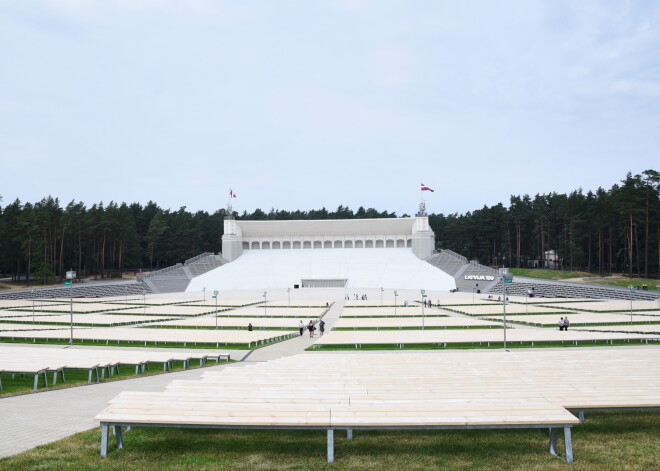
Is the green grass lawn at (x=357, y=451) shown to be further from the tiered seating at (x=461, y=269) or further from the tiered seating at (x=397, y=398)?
the tiered seating at (x=461, y=269)

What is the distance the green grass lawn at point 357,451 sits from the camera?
5672mm

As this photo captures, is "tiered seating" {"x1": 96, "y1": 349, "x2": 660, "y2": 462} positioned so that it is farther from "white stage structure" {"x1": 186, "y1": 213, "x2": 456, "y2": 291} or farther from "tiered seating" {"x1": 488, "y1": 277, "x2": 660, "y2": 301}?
"white stage structure" {"x1": 186, "y1": 213, "x2": 456, "y2": 291}

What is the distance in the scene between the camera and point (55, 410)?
983 cm

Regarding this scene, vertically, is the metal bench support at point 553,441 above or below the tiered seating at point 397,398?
below

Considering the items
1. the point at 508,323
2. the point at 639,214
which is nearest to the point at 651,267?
the point at 639,214

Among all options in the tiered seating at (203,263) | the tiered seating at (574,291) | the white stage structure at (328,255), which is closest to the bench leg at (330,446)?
the tiered seating at (574,291)

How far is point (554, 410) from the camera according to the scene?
610 centimetres

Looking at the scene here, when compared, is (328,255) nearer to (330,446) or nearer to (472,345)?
(472,345)

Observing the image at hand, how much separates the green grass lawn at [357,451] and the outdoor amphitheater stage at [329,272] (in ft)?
196

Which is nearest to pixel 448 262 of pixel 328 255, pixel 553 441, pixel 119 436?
pixel 328 255

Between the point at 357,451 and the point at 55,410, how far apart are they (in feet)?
23.8

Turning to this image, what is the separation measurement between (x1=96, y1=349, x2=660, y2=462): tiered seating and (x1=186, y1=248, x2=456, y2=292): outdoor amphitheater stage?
189ft

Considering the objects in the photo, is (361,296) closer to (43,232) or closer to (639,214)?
(639,214)

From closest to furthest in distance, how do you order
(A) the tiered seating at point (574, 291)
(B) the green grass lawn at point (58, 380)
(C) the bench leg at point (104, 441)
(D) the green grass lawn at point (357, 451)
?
(D) the green grass lawn at point (357, 451) → (C) the bench leg at point (104, 441) → (B) the green grass lawn at point (58, 380) → (A) the tiered seating at point (574, 291)
